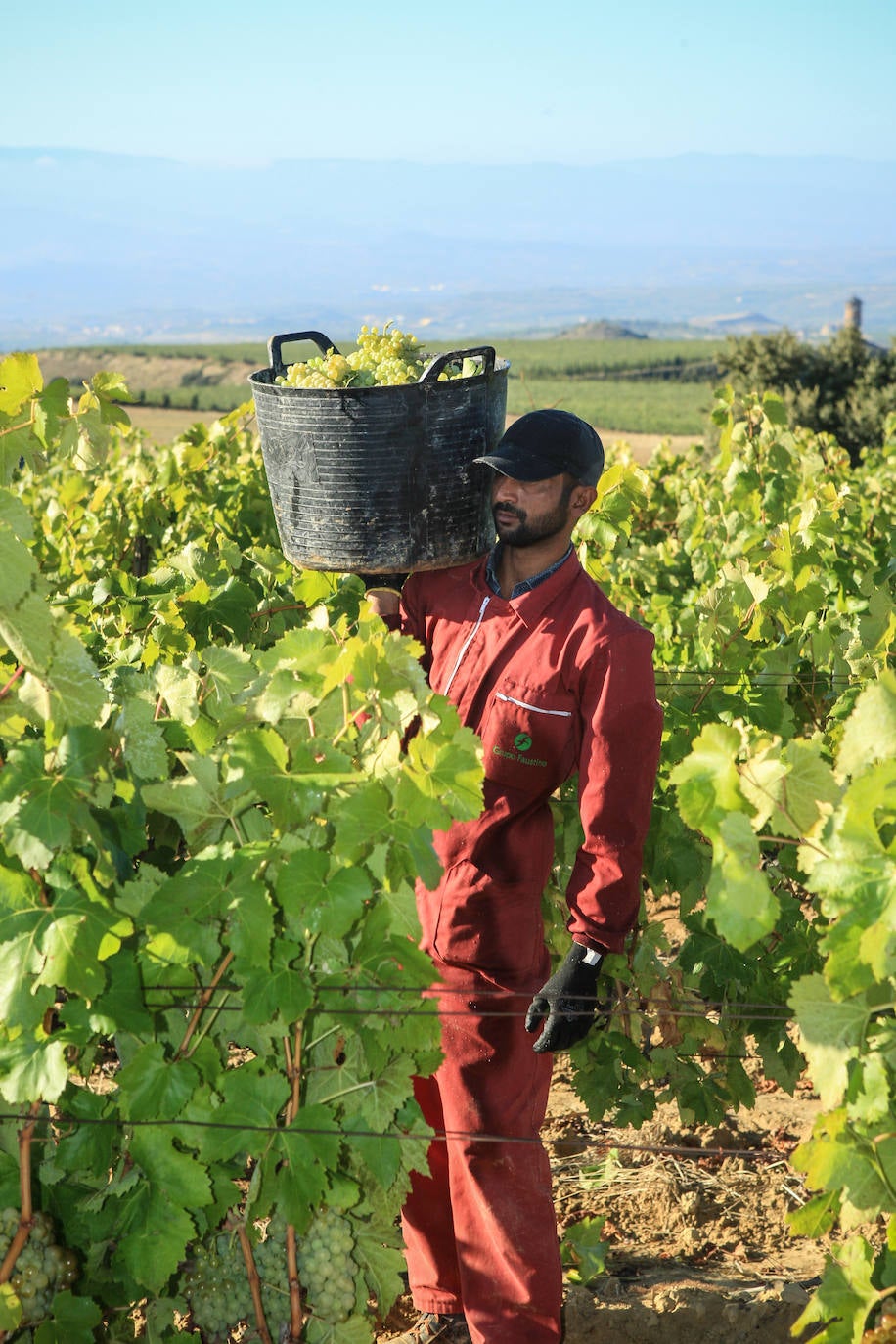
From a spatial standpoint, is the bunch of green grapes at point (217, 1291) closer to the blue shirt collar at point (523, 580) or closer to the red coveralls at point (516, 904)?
the red coveralls at point (516, 904)

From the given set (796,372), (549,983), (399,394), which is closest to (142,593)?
(399,394)

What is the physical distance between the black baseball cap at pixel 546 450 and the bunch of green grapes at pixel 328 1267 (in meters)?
1.53

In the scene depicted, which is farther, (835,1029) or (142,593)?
(142,593)

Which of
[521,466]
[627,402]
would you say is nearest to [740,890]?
[521,466]

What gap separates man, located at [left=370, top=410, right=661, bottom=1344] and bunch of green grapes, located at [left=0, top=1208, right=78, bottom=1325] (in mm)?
948

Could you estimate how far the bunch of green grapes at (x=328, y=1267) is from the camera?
208cm

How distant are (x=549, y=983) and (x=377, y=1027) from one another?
0.81 meters

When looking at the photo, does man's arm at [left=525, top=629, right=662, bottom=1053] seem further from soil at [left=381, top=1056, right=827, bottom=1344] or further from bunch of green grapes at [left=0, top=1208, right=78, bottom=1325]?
bunch of green grapes at [left=0, top=1208, right=78, bottom=1325]

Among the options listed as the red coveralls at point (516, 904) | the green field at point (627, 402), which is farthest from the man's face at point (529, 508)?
the green field at point (627, 402)

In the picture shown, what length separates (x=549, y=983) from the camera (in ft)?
8.80

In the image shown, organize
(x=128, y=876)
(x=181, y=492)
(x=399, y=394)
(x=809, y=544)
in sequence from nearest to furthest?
1. (x=128, y=876)
2. (x=399, y=394)
3. (x=809, y=544)
4. (x=181, y=492)

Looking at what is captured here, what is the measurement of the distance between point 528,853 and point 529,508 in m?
0.79

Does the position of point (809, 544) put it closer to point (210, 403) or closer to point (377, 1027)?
point (377, 1027)

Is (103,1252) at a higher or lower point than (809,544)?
Answer: lower
